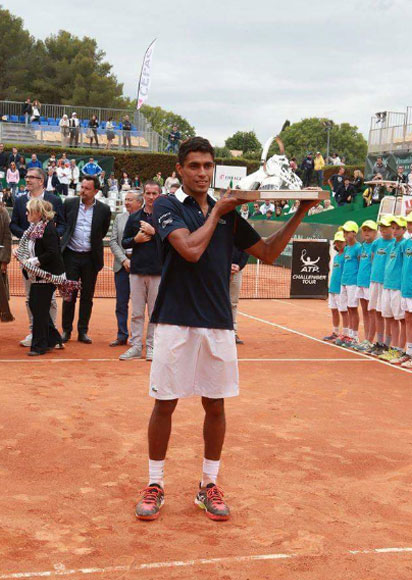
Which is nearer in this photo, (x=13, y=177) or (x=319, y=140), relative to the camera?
(x=13, y=177)

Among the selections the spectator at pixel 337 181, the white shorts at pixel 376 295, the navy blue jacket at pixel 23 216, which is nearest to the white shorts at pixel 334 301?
the white shorts at pixel 376 295

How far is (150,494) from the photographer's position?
183 inches

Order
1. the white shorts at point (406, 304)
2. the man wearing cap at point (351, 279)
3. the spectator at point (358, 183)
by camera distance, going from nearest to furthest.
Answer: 1. the white shorts at point (406, 304)
2. the man wearing cap at point (351, 279)
3. the spectator at point (358, 183)

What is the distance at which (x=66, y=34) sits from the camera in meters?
73.1

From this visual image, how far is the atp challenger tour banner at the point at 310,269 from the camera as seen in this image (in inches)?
734

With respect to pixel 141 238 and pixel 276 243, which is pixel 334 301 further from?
pixel 276 243

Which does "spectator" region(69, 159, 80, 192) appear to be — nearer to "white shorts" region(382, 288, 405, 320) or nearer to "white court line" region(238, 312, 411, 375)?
"white court line" region(238, 312, 411, 375)

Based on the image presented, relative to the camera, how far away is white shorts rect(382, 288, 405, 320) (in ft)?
34.6

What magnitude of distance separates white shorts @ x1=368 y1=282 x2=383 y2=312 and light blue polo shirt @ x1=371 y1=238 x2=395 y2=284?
0.10 metres

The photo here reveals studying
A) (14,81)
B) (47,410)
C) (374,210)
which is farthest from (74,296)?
(14,81)

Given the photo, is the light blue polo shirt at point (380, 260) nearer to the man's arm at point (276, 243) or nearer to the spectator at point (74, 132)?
the man's arm at point (276, 243)

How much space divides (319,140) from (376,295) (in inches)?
4127

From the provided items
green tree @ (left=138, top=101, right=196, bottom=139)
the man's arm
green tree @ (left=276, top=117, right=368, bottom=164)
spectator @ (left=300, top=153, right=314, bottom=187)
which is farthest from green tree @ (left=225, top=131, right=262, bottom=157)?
the man's arm

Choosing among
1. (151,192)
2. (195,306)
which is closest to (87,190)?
(151,192)
